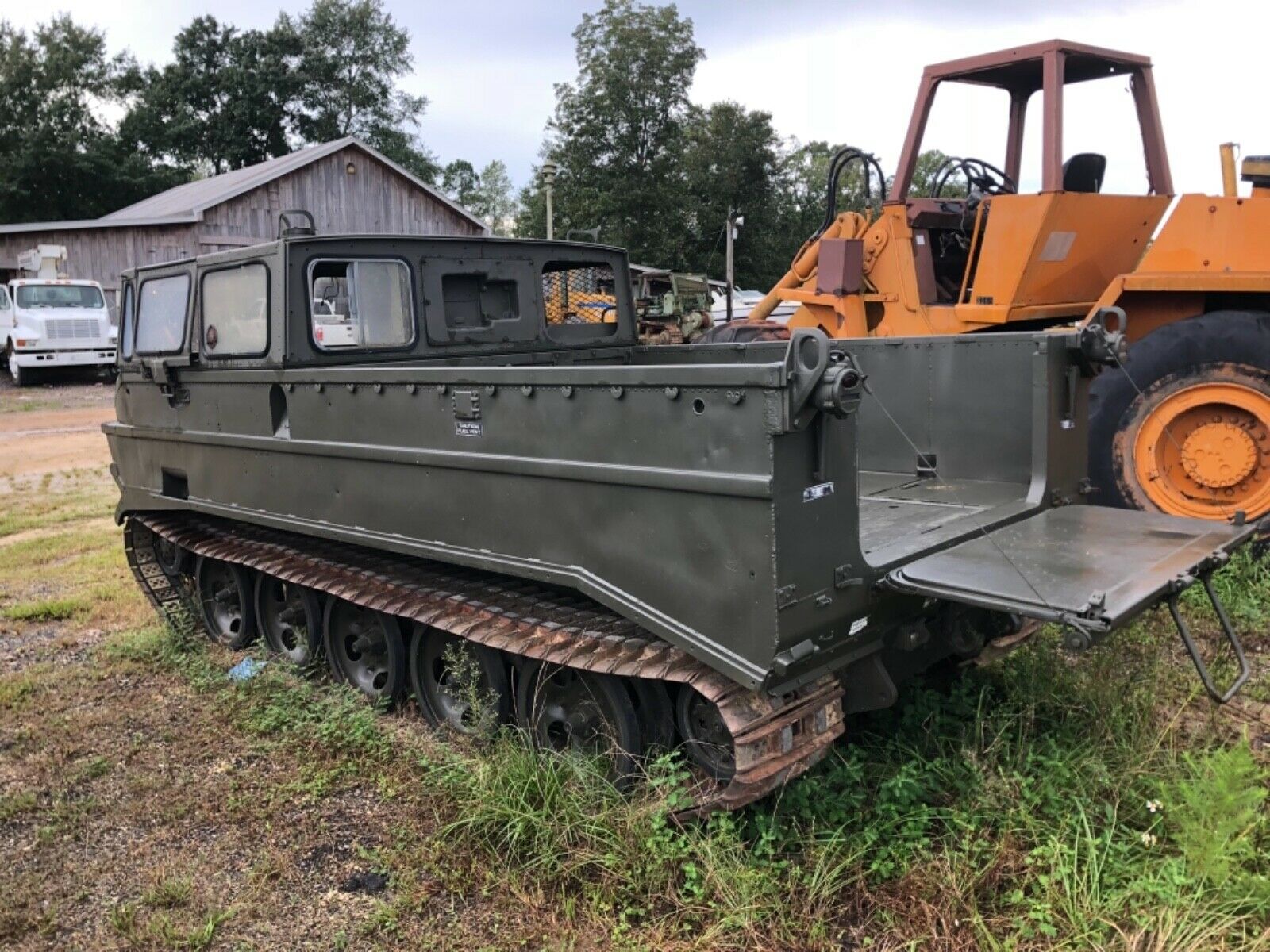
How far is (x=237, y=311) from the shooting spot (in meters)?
5.45

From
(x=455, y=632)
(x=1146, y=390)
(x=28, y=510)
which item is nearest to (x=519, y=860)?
(x=455, y=632)

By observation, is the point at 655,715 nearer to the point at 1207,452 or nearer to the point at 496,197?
the point at 1207,452

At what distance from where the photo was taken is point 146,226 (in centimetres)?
2452

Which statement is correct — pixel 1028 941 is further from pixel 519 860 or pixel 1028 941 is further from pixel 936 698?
pixel 519 860

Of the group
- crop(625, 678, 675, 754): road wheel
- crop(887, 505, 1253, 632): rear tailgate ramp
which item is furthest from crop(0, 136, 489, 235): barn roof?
crop(887, 505, 1253, 632): rear tailgate ramp

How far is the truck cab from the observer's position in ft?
71.3

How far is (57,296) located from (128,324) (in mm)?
17885

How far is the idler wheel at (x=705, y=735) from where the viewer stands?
3.61 m

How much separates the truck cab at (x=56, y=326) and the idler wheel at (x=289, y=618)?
57.9ft

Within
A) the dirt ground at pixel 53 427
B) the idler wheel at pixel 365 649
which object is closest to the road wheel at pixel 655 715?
the idler wheel at pixel 365 649

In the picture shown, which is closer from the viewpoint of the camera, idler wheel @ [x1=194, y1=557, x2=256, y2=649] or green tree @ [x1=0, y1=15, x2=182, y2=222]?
idler wheel @ [x1=194, y1=557, x2=256, y2=649]

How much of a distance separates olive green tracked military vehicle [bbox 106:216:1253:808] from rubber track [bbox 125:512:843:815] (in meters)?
0.01

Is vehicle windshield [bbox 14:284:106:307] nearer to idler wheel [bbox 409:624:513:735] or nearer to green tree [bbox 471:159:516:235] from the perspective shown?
idler wheel [bbox 409:624:513:735]

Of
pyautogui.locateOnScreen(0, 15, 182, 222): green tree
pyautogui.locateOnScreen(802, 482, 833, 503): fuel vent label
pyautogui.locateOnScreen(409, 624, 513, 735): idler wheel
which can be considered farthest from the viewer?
pyautogui.locateOnScreen(0, 15, 182, 222): green tree
